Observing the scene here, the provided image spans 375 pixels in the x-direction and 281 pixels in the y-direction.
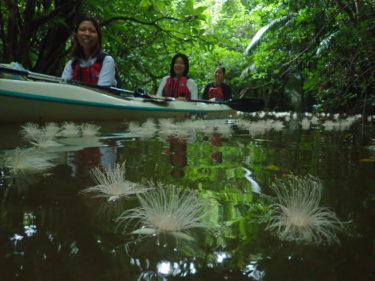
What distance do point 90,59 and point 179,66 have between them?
8.97 feet

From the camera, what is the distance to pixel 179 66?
7.48 m

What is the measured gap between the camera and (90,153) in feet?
5.92

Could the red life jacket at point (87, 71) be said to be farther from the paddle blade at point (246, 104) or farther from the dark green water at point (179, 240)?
the dark green water at point (179, 240)

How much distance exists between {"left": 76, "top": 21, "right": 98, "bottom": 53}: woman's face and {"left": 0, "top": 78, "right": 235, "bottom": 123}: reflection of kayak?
0.94 meters

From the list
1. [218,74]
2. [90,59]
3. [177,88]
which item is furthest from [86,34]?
[218,74]

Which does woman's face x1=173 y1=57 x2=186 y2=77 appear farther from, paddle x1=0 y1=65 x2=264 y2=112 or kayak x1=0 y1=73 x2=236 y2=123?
kayak x1=0 y1=73 x2=236 y2=123

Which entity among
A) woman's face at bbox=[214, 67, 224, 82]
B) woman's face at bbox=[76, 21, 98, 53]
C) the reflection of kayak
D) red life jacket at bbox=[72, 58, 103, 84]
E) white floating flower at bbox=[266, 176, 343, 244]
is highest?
woman's face at bbox=[214, 67, 224, 82]

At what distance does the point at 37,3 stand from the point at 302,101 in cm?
1624

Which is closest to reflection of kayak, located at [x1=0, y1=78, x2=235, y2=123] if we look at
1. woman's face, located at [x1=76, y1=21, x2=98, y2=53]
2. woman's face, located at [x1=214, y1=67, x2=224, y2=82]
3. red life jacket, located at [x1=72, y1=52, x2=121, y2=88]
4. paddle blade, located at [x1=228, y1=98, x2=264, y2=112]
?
red life jacket, located at [x1=72, y1=52, x2=121, y2=88]

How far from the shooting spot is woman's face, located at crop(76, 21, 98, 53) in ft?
15.6

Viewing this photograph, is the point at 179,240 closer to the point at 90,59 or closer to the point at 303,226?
the point at 303,226

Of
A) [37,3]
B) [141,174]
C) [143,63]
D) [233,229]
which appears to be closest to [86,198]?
[141,174]

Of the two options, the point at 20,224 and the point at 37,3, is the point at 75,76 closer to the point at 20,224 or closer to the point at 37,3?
the point at 37,3

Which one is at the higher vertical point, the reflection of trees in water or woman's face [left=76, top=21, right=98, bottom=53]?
woman's face [left=76, top=21, right=98, bottom=53]
